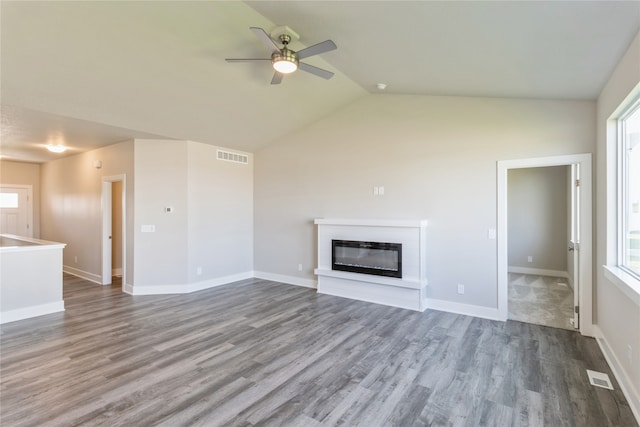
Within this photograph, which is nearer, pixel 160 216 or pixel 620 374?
pixel 620 374

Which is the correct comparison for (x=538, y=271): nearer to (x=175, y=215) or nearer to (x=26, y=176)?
(x=175, y=215)

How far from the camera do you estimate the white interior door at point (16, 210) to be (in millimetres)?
7602

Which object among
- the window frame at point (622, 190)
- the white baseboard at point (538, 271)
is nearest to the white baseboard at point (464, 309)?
the window frame at point (622, 190)

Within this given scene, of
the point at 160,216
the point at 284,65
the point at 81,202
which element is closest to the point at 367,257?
the point at 284,65

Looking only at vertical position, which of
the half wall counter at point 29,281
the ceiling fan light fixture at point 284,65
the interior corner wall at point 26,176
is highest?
the ceiling fan light fixture at point 284,65

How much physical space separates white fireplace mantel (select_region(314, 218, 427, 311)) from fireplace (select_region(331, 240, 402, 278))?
72 mm

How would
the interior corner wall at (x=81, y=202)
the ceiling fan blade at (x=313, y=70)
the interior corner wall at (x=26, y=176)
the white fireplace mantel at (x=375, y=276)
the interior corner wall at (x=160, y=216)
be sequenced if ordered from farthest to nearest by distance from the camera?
the interior corner wall at (x=26, y=176), the interior corner wall at (x=81, y=202), the interior corner wall at (x=160, y=216), the white fireplace mantel at (x=375, y=276), the ceiling fan blade at (x=313, y=70)

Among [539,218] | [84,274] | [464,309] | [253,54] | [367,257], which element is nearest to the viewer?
[253,54]

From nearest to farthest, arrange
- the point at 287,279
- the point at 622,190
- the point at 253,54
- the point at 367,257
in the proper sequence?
the point at 622,190 → the point at 253,54 → the point at 367,257 → the point at 287,279

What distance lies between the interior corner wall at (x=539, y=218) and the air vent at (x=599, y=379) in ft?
15.0

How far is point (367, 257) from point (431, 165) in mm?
1776

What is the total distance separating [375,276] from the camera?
4844 millimetres

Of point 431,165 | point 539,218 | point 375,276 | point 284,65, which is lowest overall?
point 375,276

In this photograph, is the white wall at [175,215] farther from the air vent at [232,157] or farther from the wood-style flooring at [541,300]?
the wood-style flooring at [541,300]
